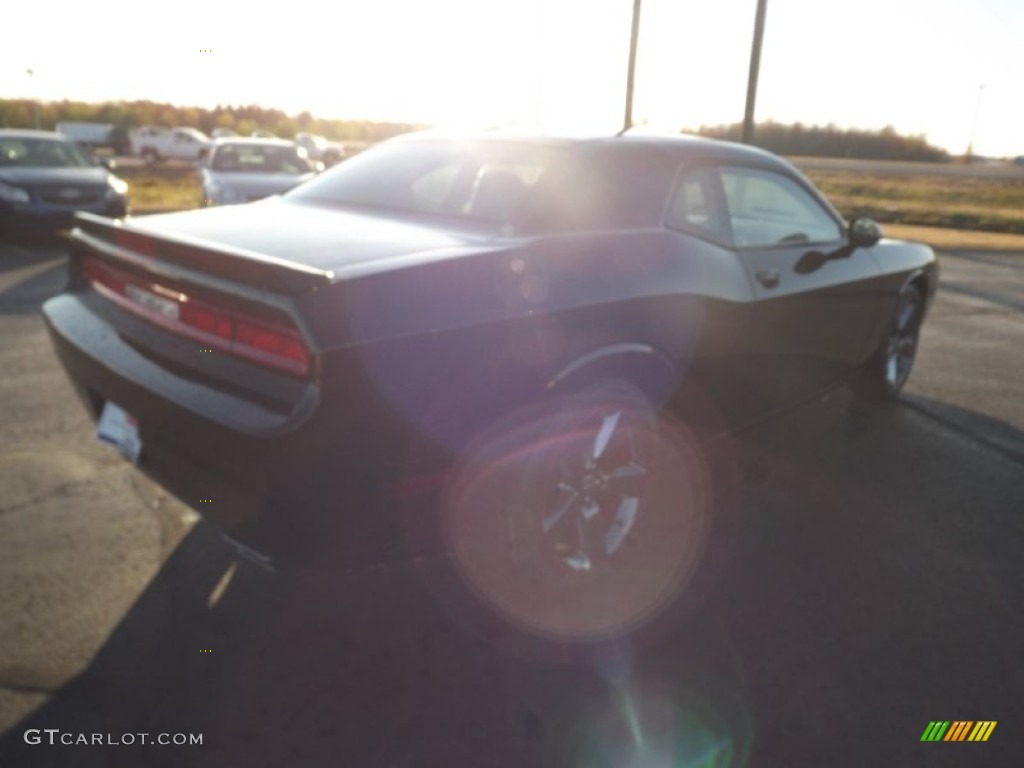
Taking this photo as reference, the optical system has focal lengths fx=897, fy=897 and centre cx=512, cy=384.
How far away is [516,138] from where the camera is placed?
3.61 metres

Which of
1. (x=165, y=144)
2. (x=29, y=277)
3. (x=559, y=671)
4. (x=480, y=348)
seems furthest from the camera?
(x=165, y=144)

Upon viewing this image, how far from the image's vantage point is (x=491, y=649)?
274 centimetres

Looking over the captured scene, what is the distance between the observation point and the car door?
3.62 metres

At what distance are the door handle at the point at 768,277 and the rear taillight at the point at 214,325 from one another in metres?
2.01

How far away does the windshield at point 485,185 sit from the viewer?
307 cm

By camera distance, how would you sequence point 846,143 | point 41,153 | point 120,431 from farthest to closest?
1. point 846,143
2. point 41,153
3. point 120,431

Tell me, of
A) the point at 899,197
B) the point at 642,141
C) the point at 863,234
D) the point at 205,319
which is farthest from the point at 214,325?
the point at 899,197

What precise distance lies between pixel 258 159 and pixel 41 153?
277 cm

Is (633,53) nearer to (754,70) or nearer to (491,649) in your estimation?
(754,70)

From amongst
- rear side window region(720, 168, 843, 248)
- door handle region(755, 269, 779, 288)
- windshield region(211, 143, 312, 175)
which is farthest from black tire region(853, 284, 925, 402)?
windshield region(211, 143, 312, 175)

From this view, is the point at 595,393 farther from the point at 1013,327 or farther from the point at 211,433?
the point at 1013,327

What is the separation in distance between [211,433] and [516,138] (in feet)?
6.10

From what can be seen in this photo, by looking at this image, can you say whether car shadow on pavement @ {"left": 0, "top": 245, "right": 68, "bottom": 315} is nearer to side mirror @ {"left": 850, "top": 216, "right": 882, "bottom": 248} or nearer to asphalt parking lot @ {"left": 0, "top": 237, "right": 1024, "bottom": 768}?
asphalt parking lot @ {"left": 0, "top": 237, "right": 1024, "bottom": 768}

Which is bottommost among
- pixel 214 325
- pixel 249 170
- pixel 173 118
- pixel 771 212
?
pixel 173 118
